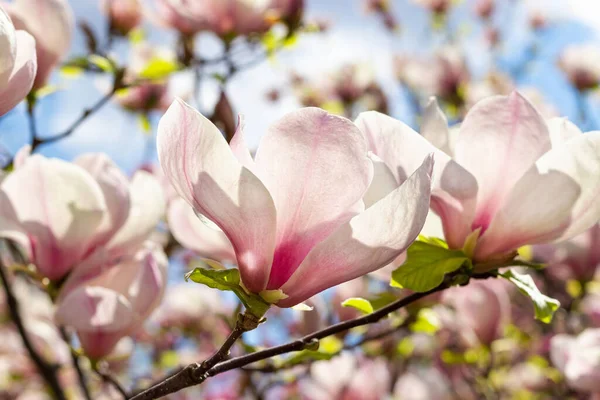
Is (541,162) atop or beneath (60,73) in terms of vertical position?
atop

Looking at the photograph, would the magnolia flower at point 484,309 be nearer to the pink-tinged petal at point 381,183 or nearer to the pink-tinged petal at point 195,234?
the pink-tinged petal at point 195,234

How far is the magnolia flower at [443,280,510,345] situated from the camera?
1317 millimetres

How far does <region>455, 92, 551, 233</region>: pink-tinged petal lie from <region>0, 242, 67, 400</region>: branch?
2.52 ft

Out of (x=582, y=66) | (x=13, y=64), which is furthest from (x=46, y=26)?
(x=582, y=66)

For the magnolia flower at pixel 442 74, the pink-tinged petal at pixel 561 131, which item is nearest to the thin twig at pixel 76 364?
the pink-tinged petal at pixel 561 131

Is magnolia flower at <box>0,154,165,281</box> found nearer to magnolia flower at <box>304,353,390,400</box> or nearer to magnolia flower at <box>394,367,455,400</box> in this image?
magnolia flower at <box>304,353,390,400</box>

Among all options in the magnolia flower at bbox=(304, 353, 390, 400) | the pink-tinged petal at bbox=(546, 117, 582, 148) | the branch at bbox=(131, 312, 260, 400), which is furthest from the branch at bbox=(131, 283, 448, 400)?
the magnolia flower at bbox=(304, 353, 390, 400)

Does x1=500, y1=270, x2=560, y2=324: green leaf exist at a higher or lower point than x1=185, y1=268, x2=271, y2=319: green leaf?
lower

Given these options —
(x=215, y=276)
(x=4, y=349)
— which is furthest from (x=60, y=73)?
(x=4, y=349)

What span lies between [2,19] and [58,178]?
0.28 metres

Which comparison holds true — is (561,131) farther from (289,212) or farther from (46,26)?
(46,26)

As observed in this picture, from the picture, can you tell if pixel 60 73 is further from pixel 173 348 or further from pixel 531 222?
pixel 173 348

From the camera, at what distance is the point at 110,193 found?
84 cm

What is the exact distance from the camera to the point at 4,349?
8.81ft
